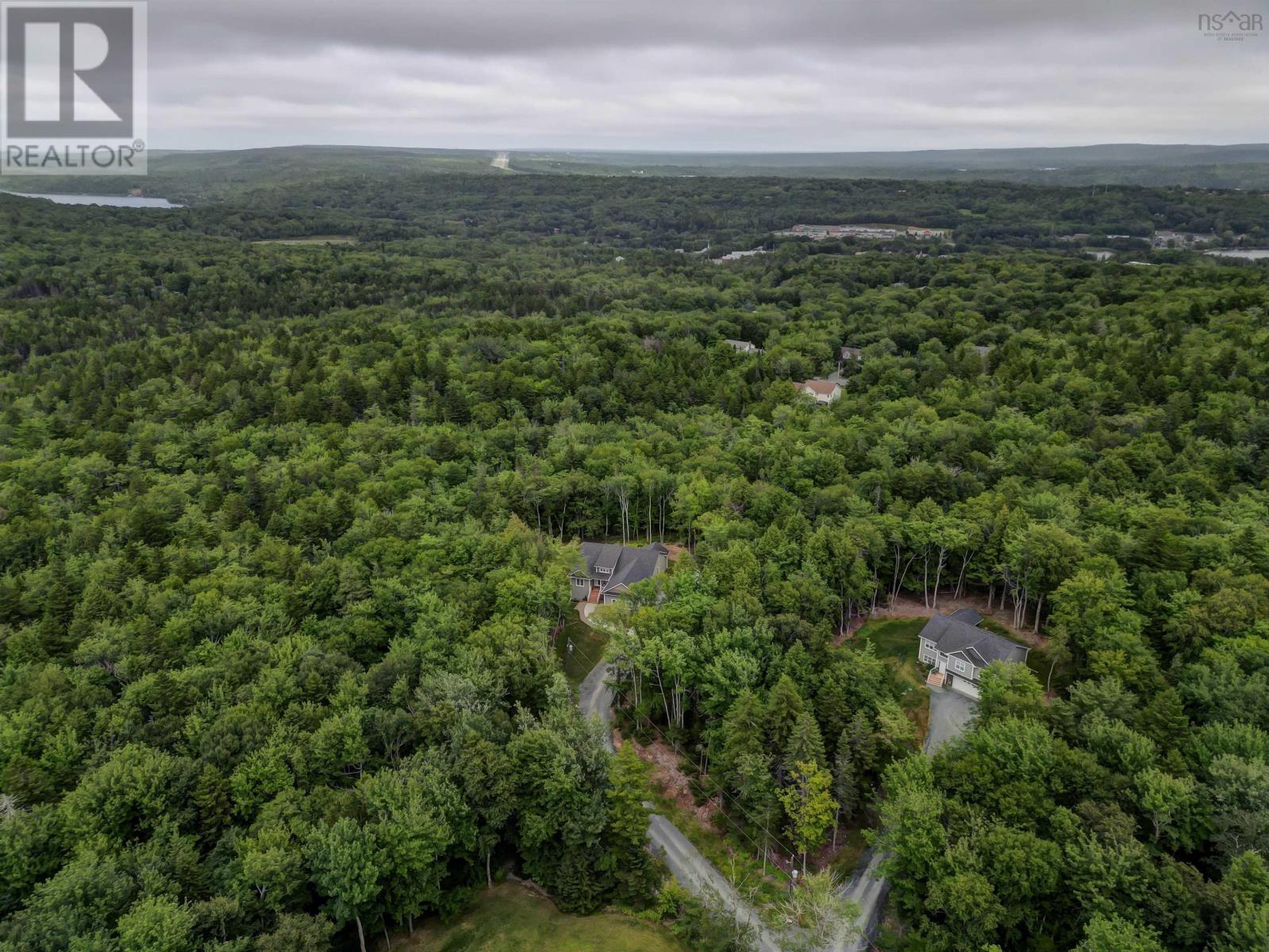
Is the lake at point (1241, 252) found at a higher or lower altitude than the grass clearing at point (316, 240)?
higher

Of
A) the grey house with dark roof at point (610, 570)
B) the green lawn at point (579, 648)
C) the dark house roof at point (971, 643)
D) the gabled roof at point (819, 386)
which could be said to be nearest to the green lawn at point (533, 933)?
the green lawn at point (579, 648)

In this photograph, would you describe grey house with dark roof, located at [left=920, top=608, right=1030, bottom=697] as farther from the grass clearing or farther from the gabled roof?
the grass clearing

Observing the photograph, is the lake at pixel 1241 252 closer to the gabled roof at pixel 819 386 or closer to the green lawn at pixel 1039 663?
the gabled roof at pixel 819 386

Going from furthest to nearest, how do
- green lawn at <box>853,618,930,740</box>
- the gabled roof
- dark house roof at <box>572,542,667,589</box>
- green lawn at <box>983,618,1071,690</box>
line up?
the gabled roof, dark house roof at <box>572,542,667,589</box>, green lawn at <box>853,618,930,740</box>, green lawn at <box>983,618,1071,690</box>

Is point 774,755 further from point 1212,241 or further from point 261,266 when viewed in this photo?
point 1212,241

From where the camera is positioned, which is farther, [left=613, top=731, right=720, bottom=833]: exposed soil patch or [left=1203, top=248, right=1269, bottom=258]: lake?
[left=1203, top=248, right=1269, bottom=258]: lake

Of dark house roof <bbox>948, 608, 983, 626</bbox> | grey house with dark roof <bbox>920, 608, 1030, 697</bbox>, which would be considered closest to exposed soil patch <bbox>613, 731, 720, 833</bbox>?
grey house with dark roof <bbox>920, 608, 1030, 697</bbox>
